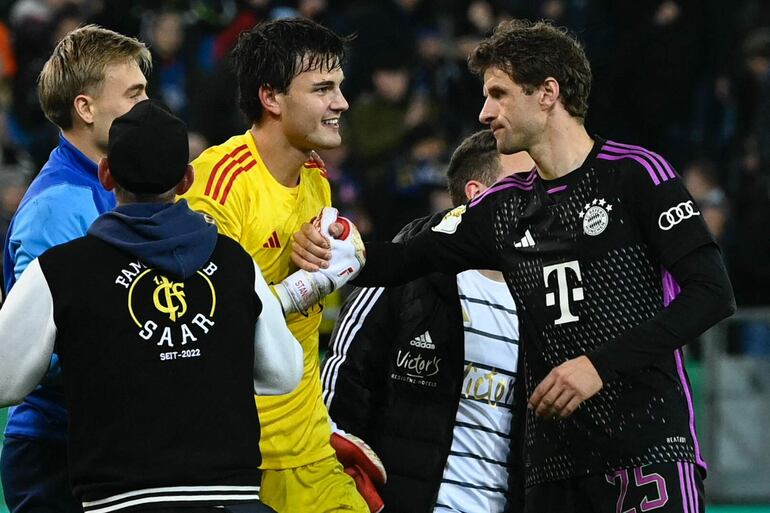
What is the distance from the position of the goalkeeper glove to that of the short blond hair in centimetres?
150

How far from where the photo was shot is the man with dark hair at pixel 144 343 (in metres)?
3.64

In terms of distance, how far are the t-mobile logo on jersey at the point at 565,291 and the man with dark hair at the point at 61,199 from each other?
4.98ft

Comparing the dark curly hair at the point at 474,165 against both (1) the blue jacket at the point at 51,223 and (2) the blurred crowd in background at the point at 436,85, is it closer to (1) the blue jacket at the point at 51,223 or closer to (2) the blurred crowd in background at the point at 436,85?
(1) the blue jacket at the point at 51,223

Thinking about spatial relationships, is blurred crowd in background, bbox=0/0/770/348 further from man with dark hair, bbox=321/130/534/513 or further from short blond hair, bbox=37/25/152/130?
short blond hair, bbox=37/25/152/130

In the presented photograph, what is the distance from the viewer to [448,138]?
11.8 meters

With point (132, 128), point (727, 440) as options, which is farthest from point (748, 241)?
point (132, 128)

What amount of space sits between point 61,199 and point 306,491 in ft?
4.31

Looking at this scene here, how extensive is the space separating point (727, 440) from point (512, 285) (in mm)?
5962

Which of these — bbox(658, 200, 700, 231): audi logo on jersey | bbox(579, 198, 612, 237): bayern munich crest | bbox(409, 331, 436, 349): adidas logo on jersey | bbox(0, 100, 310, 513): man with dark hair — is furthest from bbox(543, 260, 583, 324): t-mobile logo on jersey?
bbox(0, 100, 310, 513): man with dark hair

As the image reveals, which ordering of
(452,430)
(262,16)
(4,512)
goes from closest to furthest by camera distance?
(452,430) < (4,512) < (262,16)

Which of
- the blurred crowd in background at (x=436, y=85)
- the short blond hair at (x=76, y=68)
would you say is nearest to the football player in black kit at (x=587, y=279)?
the short blond hair at (x=76, y=68)

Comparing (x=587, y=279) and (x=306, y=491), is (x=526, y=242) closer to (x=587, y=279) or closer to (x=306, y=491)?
(x=587, y=279)

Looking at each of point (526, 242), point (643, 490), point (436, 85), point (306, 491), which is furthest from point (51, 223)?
point (436, 85)

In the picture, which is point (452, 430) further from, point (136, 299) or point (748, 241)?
point (748, 241)
